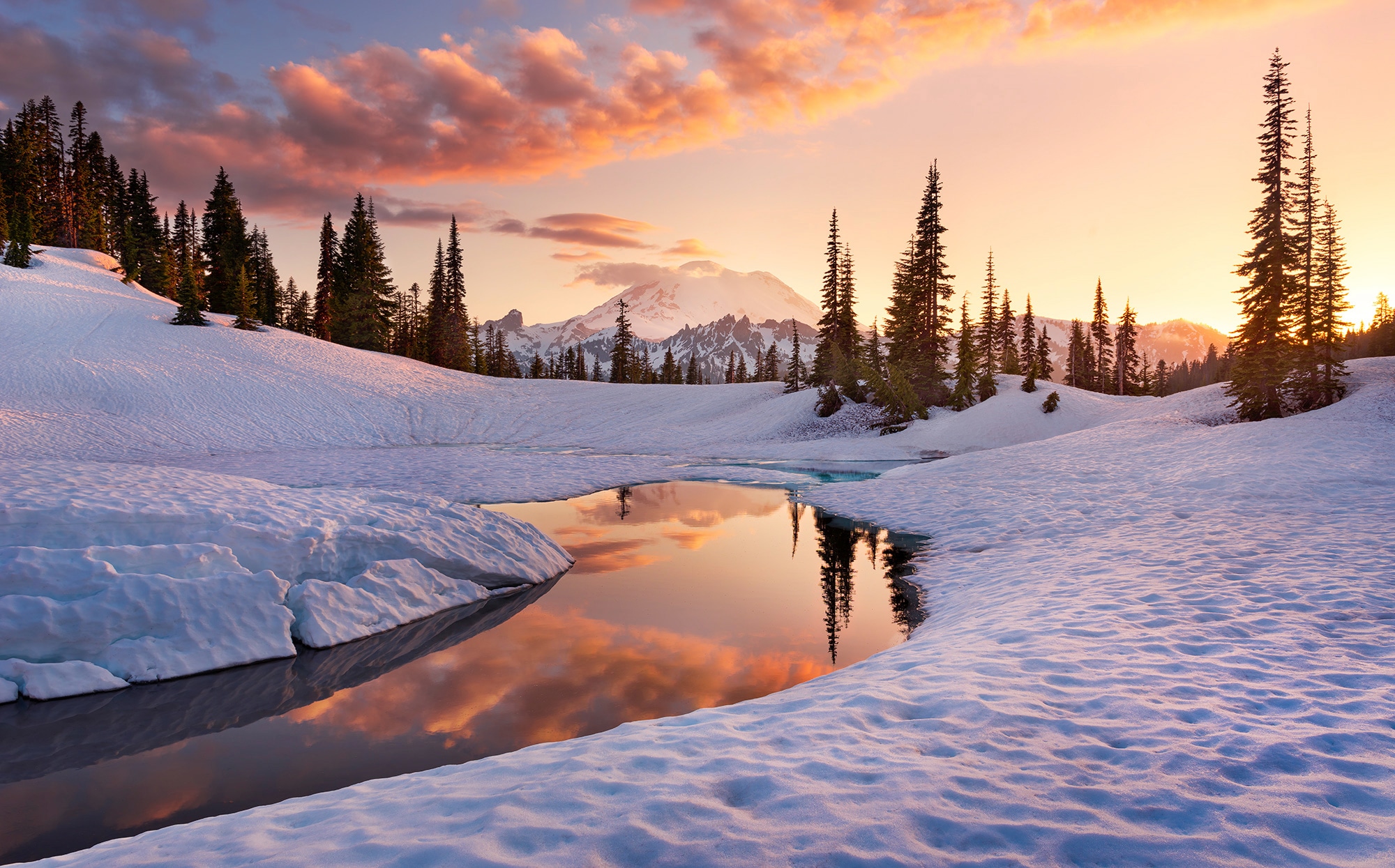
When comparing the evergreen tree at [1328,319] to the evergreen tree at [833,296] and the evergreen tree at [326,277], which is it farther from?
the evergreen tree at [326,277]

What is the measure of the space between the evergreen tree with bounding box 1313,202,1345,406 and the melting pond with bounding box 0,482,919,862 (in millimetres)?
23915

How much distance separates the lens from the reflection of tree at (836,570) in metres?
9.68

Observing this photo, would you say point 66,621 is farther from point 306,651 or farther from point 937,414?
point 937,414

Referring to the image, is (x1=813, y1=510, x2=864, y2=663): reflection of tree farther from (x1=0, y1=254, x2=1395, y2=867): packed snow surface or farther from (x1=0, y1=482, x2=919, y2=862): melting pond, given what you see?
(x1=0, y1=254, x2=1395, y2=867): packed snow surface

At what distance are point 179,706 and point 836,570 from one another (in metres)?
10.6

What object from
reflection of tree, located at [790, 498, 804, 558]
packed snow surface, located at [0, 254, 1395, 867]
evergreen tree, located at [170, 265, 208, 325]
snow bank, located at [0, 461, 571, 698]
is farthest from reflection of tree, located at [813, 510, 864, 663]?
evergreen tree, located at [170, 265, 208, 325]

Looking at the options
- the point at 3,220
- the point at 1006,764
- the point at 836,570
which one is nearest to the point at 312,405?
the point at 836,570

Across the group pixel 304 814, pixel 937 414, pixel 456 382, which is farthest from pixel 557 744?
pixel 456 382

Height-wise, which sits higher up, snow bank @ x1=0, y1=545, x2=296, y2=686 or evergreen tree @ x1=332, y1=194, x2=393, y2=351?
evergreen tree @ x1=332, y1=194, x2=393, y2=351

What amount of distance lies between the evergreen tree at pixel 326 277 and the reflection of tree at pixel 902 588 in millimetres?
66703

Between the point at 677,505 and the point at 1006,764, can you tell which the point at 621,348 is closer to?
the point at 677,505

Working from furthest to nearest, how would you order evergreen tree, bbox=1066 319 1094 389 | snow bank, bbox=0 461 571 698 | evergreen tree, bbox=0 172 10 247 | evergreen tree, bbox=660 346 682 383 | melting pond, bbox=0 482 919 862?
evergreen tree, bbox=660 346 682 383
evergreen tree, bbox=1066 319 1094 389
evergreen tree, bbox=0 172 10 247
snow bank, bbox=0 461 571 698
melting pond, bbox=0 482 919 862

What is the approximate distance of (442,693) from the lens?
23.7 feet

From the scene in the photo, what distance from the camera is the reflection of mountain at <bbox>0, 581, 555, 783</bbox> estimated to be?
599 centimetres
